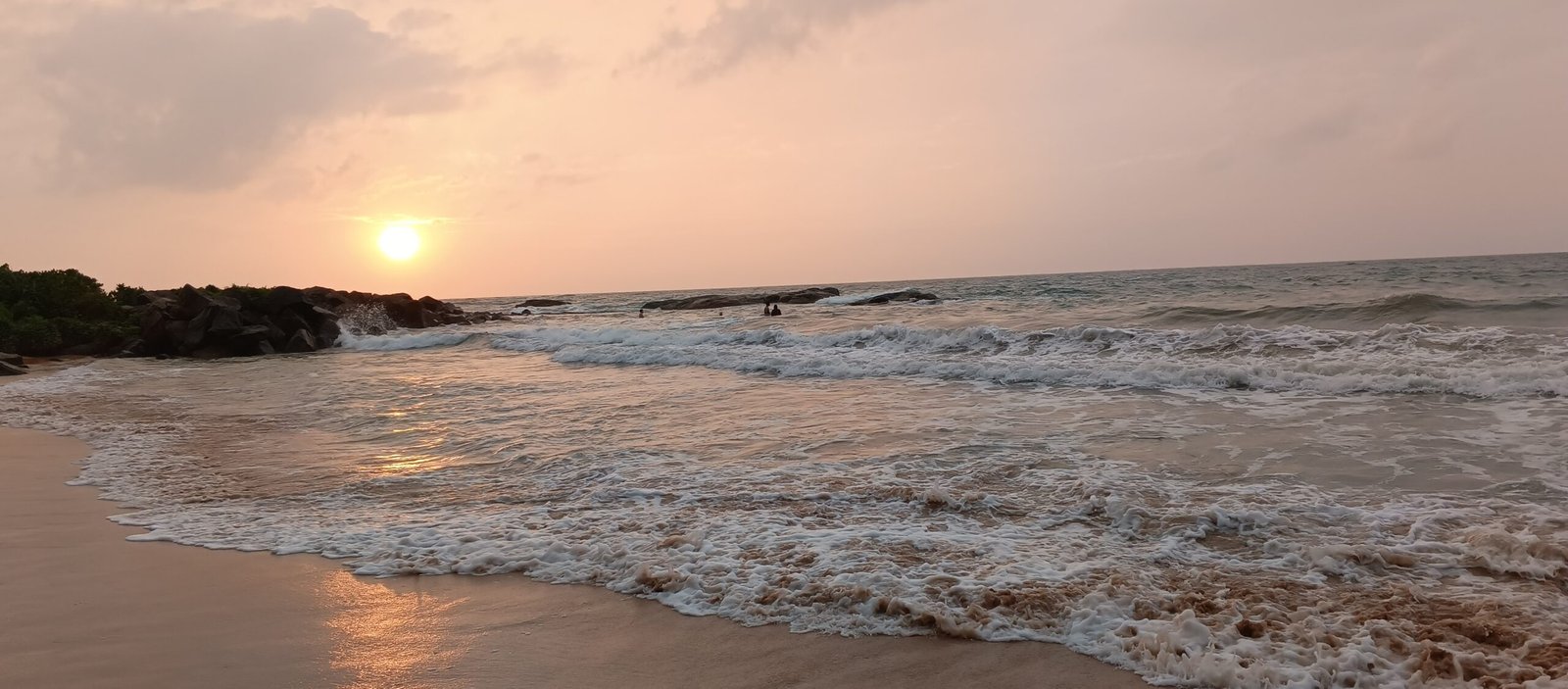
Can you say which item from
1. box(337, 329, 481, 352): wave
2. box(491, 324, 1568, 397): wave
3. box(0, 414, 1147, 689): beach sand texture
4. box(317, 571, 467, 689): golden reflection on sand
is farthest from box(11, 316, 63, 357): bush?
box(317, 571, 467, 689): golden reflection on sand

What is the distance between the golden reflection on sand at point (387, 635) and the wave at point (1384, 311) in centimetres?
1902

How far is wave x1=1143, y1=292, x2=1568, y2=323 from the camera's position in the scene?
16609 millimetres

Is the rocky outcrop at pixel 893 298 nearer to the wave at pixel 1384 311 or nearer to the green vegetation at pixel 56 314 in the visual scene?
the wave at pixel 1384 311

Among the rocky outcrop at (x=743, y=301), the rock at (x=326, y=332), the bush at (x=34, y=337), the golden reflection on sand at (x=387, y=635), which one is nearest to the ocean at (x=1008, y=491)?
the golden reflection on sand at (x=387, y=635)

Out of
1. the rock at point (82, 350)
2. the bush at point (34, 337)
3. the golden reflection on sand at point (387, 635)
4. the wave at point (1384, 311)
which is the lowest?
the golden reflection on sand at point (387, 635)

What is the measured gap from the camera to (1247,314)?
774 inches

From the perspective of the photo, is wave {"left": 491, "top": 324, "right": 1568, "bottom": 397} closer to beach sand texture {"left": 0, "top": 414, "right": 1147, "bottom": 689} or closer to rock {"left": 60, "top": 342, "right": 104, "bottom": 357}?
beach sand texture {"left": 0, "top": 414, "right": 1147, "bottom": 689}

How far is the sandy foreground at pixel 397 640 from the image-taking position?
10.9ft

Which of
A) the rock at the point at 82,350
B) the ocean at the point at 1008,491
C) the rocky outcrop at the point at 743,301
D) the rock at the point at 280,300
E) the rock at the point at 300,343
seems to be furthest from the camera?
the rocky outcrop at the point at 743,301

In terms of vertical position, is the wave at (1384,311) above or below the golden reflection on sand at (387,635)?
above

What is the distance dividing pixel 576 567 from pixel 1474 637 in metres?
4.29

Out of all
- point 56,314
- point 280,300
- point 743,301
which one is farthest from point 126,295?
point 743,301

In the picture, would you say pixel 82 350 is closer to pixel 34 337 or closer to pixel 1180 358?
pixel 34 337

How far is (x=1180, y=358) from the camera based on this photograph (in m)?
13.1
